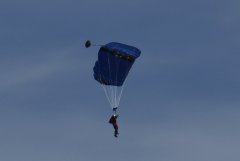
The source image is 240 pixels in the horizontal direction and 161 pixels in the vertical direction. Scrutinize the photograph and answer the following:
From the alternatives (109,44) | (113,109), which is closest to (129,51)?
(109,44)

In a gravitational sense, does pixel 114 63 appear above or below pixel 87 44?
below

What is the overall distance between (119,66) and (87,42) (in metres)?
4.62

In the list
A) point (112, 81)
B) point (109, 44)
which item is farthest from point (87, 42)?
point (112, 81)

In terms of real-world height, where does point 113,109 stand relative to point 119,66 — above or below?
below

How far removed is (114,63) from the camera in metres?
42.7

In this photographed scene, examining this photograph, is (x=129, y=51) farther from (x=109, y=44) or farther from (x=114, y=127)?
(x=114, y=127)

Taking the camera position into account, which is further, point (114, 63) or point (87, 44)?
point (114, 63)

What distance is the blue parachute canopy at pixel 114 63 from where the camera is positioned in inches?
1613

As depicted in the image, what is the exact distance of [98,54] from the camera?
42.5 metres

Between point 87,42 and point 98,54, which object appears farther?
point 98,54

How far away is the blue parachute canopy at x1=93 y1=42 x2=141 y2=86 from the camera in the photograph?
134 ft

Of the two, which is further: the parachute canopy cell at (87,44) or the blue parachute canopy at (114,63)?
the blue parachute canopy at (114,63)

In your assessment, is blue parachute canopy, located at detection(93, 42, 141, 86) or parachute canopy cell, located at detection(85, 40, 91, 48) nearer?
parachute canopy cell, located at detection(85, 40, 91, 48)

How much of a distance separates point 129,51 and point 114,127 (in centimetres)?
656
